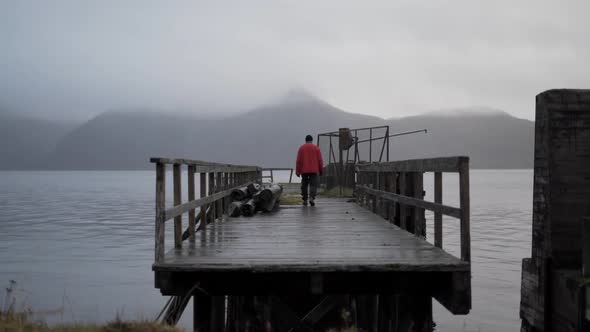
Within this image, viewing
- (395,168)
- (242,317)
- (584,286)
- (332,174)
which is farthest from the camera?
(332,174)

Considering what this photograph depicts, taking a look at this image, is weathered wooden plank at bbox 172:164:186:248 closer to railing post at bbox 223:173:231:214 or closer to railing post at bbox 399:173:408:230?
railing post at bbox 399:173:408:230

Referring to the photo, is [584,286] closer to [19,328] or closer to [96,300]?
[19,328]

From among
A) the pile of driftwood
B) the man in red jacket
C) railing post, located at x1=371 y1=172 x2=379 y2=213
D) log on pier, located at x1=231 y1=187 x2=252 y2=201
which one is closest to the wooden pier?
the pile of driftwood

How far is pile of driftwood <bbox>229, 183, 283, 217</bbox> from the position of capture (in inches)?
521

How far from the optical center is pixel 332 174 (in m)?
32.0

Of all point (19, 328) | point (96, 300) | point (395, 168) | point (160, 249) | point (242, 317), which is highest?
point (395, 168)

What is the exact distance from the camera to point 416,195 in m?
9.48

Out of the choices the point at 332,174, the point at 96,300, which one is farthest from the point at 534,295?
the point at 332,174

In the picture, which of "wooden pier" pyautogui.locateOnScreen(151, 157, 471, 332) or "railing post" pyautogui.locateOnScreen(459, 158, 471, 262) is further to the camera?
"wooden pier" pyautogui.locateOnScreen(151, 157, 471, 332)

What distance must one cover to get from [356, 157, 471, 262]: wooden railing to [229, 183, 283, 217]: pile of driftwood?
2493mm

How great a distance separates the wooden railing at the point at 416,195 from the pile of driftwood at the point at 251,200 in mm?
2493

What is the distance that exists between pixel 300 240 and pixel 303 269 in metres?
2.32

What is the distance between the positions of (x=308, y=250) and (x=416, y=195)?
8.70 ft

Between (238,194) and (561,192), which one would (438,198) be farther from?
(238,194)
